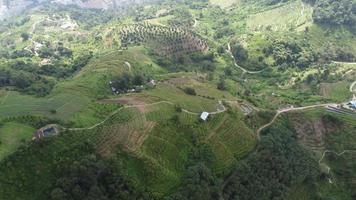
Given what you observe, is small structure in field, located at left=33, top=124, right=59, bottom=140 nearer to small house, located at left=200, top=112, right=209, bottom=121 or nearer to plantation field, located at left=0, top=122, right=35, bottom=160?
plantation field, located at left=0, top=122, right=35, bottom=160

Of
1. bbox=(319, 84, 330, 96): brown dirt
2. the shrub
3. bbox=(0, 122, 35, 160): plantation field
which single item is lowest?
bbox=(319, 84, 330, 96): brown dirt

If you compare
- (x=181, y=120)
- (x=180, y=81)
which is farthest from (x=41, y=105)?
(x=180, y=81)

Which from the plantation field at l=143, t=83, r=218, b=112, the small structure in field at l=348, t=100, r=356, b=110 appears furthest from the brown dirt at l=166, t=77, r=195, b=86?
the small structure in field at l=348, t=100, r=356, b=110

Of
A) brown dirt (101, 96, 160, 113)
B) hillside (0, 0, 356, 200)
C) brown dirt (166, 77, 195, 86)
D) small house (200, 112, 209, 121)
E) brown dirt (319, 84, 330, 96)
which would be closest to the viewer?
hillside (0, 0, 356, 200)

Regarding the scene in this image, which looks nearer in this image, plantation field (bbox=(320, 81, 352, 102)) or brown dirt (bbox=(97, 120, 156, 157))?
brown dirt (bbox=(97, 120, 156, 157))

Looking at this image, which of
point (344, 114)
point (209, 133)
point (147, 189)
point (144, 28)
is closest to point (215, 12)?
point (144, 28)

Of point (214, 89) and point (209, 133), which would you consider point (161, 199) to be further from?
point (214, 89)
